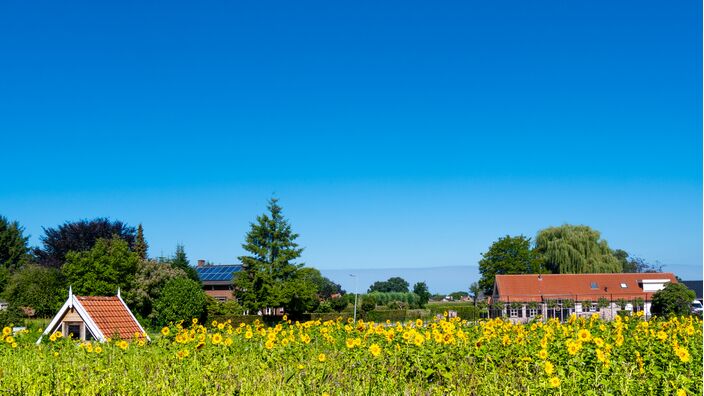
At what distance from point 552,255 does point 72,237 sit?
42.6 meters

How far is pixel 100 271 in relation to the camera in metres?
44.6

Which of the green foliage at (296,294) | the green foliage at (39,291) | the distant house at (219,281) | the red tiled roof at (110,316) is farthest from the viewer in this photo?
the distant house at (219,281)

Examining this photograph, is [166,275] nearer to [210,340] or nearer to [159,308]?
[159,308]

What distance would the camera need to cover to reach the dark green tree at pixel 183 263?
59.2m

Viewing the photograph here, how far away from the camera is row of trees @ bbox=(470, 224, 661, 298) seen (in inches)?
2746

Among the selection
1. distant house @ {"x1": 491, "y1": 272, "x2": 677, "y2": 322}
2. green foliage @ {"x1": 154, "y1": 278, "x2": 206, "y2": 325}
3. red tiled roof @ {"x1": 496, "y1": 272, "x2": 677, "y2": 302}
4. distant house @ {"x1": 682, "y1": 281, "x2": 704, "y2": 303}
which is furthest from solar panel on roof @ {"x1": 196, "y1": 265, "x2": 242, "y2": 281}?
distant house @ {"x1": 682, "y1": 281, "x2": 704, "y2": 303}

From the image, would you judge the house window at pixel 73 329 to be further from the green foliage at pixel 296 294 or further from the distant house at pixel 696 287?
the distant house at pixel 696 287

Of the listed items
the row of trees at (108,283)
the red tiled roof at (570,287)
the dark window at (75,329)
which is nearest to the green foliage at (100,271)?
the row of trees at (108,283)

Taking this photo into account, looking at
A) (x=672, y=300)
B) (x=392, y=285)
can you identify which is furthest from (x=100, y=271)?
(x=392, y=285)

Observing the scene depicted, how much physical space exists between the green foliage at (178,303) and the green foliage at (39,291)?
635 centimetres

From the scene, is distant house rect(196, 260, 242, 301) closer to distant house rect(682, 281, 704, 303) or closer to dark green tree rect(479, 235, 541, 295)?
dark green tree rect(479, 235, 541, 295)

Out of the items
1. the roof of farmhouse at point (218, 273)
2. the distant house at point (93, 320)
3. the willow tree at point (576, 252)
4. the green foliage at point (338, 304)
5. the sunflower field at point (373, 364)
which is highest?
the willow tree at point (576, 252)

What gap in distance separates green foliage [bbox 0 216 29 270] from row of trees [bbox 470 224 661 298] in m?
45.3

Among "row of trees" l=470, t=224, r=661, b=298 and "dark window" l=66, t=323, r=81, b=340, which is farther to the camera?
"row of trees" l=470, t=224, r=661, b=298
